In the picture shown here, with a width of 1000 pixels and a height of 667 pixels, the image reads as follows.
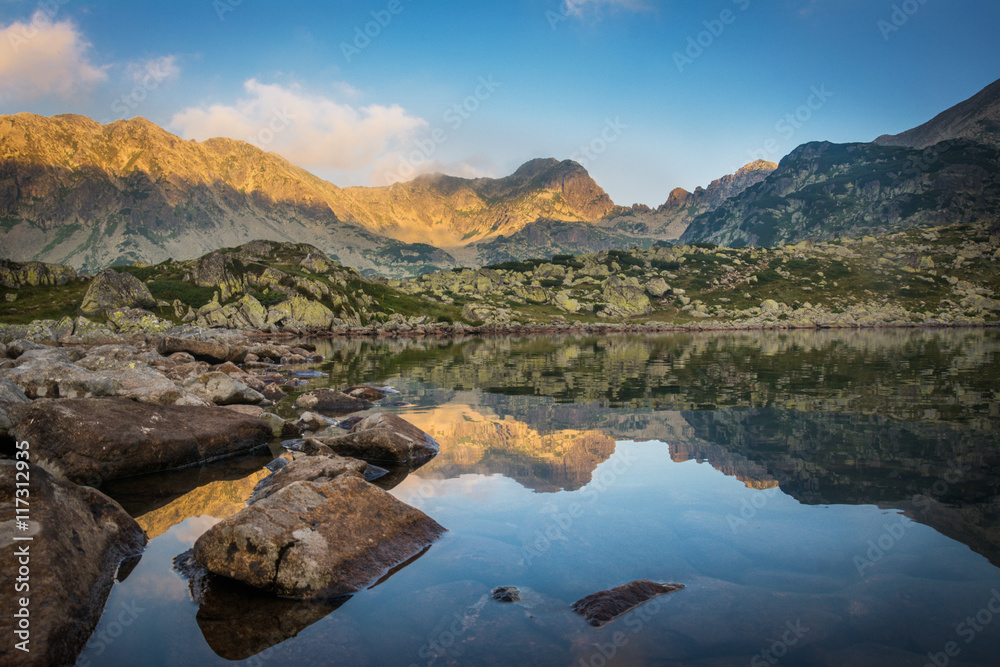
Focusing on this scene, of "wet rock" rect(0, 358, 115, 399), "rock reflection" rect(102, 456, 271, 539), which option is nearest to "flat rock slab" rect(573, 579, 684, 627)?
"rock reflection" rect(102, 456, 271, 539)

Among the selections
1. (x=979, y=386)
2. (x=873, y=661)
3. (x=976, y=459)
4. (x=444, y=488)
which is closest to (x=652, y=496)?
(x=444, y=488)

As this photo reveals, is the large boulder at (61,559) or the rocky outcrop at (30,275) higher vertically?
the rocky outcrop at (30,275)

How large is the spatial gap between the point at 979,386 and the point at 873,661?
37.4 metres

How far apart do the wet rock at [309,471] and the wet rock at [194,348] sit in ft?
138

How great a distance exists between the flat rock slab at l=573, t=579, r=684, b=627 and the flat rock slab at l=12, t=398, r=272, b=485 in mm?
15277

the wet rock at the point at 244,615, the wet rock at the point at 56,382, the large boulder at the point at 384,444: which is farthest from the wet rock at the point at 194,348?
the wet rock at the point at 244,615

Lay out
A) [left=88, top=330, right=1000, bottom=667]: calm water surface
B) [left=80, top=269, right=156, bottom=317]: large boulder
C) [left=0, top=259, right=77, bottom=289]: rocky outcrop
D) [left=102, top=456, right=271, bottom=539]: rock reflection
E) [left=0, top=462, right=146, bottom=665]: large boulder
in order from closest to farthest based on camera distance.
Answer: [left=0, top=462, right=146, bottom=665]: large boulder
[left=88, top=330, right=1000, bottom=667]: calm water surface
[left=102, top=456, right=271, bottom=539]: rock reflection
[left=80, top=269, right=156, bottom=317]: large boulder
[left=0, top=259, right=77, bottom=289]: rocky outcrop

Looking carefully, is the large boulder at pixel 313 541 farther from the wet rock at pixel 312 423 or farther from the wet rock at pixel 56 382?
the wet rock at pixel 56 382

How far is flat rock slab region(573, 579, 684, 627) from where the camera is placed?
8.29 m

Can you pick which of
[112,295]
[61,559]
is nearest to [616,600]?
[61,559]

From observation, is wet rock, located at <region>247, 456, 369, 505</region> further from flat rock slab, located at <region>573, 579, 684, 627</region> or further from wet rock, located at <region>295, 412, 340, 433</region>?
wet rock, located at <region>295, 412, 340, 433</region>

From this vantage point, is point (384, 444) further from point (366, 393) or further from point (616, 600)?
point (366, 393)

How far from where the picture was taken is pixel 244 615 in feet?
28.1

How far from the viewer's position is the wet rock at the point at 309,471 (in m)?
13.8
